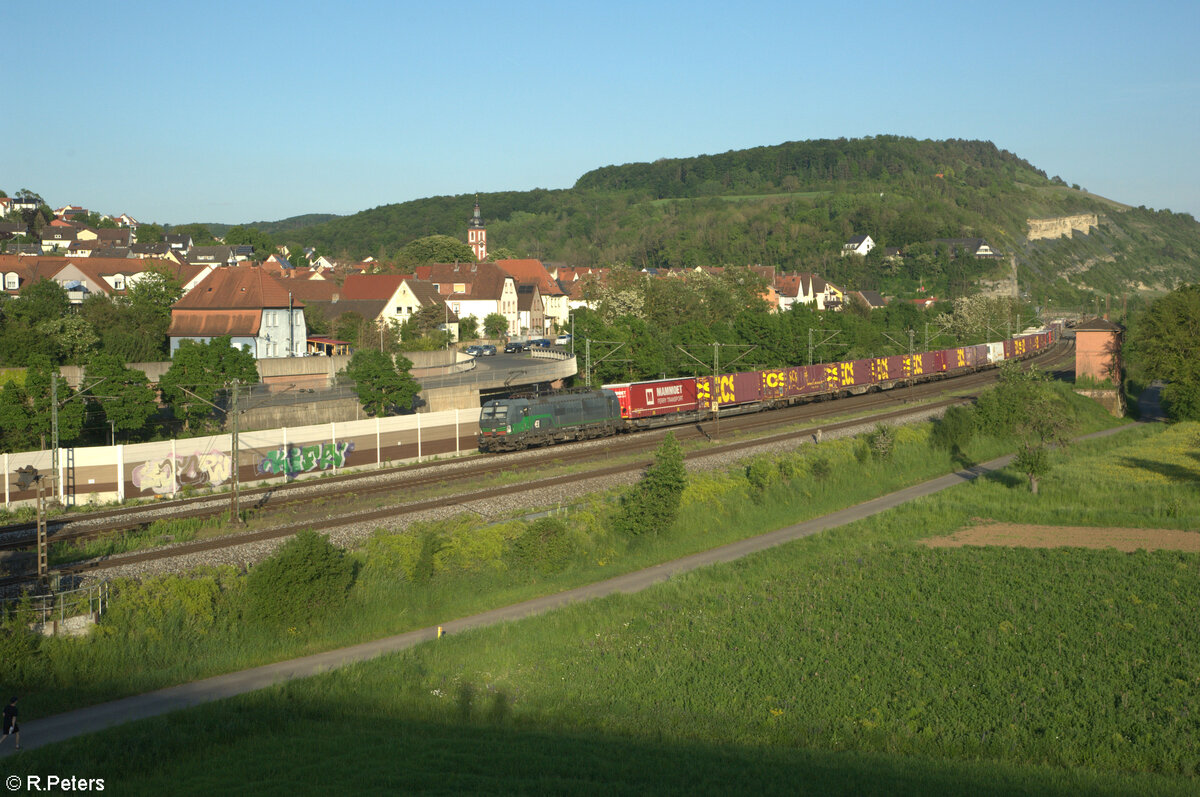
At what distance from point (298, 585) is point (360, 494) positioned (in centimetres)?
1354

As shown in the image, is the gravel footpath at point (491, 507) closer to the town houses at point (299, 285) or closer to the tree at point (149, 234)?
the town houses at point (299, 285)

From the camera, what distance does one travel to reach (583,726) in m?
19.5

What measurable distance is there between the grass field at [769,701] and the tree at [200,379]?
30.4m

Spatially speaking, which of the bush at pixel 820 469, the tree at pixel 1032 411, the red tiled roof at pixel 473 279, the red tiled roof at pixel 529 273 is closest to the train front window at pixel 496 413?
the bush at pixel 820 469

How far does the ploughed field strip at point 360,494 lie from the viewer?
103ft

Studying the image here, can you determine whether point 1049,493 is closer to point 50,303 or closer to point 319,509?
point 319,509

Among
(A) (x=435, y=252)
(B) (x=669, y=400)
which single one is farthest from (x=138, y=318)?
(A) (x=435, y=252)

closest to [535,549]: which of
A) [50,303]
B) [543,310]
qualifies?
[50,303]

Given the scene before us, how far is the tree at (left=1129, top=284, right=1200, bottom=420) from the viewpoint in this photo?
209ft

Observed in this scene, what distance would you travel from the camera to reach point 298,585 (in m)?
25.5

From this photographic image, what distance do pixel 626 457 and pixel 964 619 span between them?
23.6m

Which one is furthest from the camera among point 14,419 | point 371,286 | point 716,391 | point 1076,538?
point 371,286

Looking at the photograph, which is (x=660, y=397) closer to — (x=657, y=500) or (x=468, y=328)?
(x=657, y=500)

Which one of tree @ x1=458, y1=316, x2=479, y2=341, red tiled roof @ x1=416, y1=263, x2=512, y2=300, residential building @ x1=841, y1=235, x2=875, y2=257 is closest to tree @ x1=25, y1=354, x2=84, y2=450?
tree @ x1=458, y1=316, x2=479, y2=341
